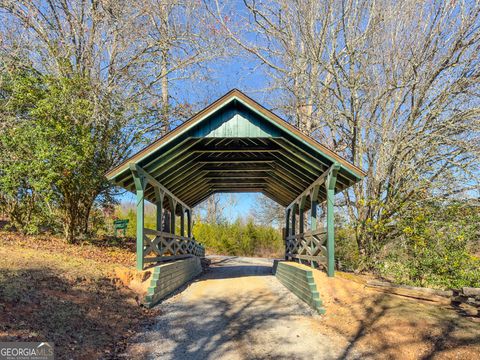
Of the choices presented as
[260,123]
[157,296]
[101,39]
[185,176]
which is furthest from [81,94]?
[157,296]

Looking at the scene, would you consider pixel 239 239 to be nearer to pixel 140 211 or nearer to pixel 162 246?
pixel 162 246

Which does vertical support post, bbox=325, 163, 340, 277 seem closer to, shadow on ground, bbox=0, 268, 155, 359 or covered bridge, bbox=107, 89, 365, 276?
covered bridge, bbox=107, 89, 365, 276

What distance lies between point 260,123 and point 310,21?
697cm

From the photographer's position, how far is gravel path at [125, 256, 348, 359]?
5.26 metres

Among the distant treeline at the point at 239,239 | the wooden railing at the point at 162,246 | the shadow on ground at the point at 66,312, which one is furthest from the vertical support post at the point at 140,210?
the distant treeline at the point at 239,239

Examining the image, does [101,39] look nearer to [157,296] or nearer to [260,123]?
[260,123]

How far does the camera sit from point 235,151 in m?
10.2

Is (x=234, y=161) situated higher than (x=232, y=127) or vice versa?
(x=232, y=127)

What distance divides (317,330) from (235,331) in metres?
1.39

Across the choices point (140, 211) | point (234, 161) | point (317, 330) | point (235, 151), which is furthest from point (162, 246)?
point (317, 330)

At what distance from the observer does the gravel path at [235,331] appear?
17.3 feet

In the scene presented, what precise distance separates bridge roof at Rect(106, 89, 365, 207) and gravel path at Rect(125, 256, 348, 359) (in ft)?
11.0

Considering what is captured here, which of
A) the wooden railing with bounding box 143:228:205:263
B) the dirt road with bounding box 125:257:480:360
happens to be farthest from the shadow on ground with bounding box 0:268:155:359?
the wooden railing with bounding box 143:228:205:263
